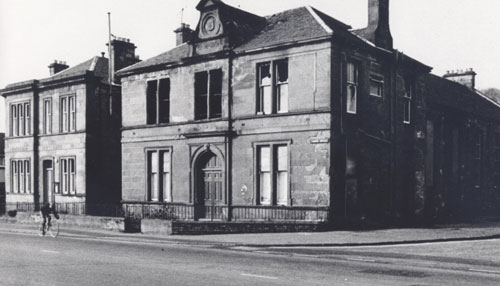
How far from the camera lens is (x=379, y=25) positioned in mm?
28391

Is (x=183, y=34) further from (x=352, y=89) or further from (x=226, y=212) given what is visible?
(x=352, y=89)

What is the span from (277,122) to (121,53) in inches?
622

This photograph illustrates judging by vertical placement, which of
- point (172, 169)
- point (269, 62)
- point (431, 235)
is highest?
point (269, 62)

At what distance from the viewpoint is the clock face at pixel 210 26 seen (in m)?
28.3

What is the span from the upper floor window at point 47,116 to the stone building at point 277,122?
7201mm

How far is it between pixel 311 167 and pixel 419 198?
30.3 feet

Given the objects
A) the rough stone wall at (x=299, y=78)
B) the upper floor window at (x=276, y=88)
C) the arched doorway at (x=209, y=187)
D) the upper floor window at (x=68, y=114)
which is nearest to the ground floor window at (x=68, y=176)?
the upper floor window at (x=68, y=114)

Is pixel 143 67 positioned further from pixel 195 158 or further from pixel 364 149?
pixel 364 149

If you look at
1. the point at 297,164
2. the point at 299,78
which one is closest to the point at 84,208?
the point at 297,164

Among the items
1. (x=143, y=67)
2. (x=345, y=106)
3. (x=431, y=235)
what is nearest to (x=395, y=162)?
(x=345, y=106)

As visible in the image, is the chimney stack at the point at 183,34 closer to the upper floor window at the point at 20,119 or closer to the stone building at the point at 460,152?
the upper floor window at the point at 20,119

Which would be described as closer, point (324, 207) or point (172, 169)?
point (324, 207)

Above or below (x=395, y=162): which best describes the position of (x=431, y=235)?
below

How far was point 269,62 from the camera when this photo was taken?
87.0 feet
